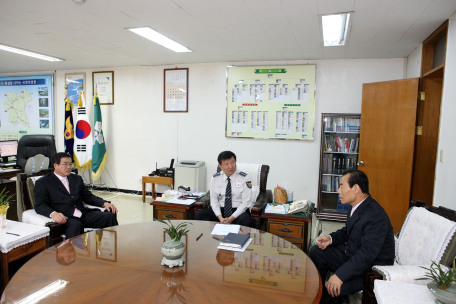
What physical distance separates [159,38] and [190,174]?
2330 millimetres

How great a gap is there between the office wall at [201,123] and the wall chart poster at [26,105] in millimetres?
284

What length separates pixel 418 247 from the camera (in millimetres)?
2037

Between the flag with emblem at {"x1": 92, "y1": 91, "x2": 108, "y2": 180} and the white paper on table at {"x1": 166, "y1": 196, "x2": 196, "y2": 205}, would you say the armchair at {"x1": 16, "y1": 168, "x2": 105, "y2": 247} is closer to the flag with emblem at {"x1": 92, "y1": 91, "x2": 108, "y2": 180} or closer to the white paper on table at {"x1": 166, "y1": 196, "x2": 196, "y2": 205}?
the white paper on table at {"x1": 166, "y1": 196, "x2": 196, "y2": 205}

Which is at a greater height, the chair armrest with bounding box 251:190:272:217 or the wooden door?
the wooden door

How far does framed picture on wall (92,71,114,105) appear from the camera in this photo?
20.1 ft

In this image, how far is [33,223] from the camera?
8.89 ft

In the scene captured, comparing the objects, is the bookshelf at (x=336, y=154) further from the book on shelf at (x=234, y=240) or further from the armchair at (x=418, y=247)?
the book on shelf at (x=234, y=240)

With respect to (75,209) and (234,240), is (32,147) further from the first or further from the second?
(234,240)

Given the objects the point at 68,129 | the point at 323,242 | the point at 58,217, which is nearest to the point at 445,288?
the point at 323,242

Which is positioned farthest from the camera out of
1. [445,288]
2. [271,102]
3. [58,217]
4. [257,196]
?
[271,102]

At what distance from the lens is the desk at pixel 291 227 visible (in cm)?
291

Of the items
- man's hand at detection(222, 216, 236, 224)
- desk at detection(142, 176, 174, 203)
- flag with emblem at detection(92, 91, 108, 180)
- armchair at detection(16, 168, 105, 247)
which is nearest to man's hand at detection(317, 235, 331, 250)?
man's hand at detection(222, 216, 236, 224)

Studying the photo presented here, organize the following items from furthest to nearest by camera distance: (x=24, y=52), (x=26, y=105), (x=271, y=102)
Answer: (x=26, y=105)
(x=271, y=102)
(x=24, y=52)

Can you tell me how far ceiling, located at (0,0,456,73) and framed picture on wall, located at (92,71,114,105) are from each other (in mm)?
950
